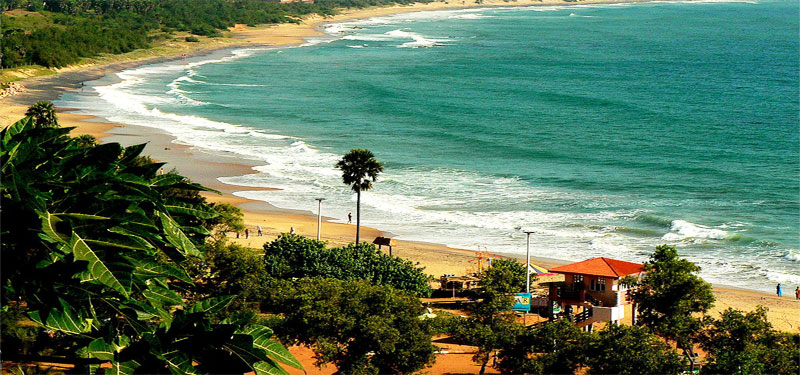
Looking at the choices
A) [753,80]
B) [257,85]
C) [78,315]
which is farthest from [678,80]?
[78,315]

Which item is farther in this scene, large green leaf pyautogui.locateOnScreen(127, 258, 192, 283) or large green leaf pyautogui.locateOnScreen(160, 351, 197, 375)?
large green leaf pyautogui.locateOnScreen(127, 258, 192, 283)

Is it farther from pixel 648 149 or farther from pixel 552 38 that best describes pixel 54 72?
pixel 552 38

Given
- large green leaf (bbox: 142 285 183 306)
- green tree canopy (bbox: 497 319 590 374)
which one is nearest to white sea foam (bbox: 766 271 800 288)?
green tree canopy (bbox: 497 319 590 374)

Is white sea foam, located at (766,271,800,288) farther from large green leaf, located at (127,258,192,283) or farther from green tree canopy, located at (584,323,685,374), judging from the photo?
large green leaf, located at (127,258,192,283)

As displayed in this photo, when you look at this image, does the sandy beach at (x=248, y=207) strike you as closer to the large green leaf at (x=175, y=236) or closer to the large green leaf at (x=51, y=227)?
the large green leaf at (x=175, y=236)

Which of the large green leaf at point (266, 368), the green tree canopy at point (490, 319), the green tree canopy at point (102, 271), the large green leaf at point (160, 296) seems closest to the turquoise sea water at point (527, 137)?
the green tree canopy at point (490, 319)
